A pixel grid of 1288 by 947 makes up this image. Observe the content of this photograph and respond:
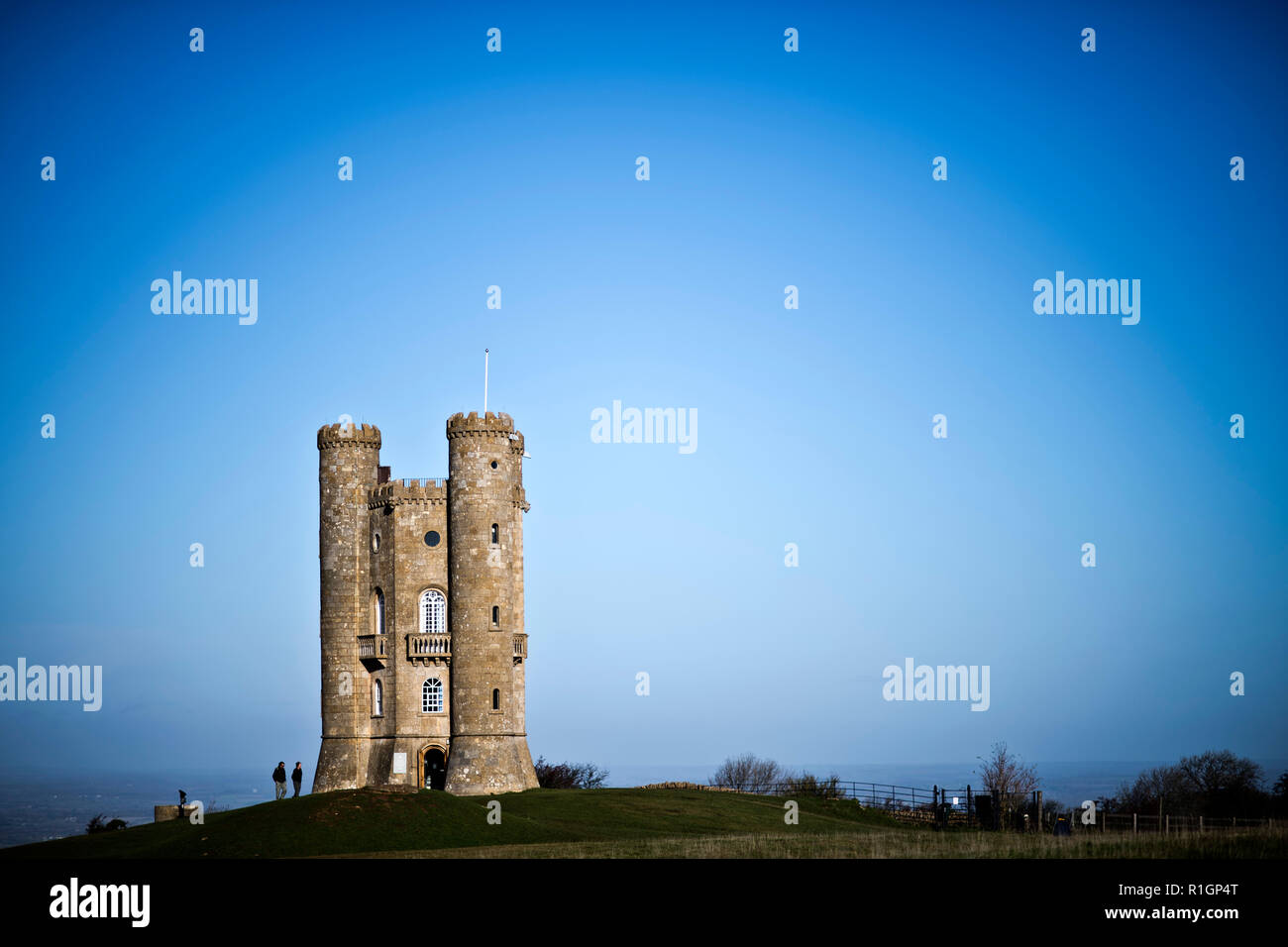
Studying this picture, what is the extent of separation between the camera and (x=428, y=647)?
6862cm

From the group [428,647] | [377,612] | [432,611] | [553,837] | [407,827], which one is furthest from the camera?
[377,612]

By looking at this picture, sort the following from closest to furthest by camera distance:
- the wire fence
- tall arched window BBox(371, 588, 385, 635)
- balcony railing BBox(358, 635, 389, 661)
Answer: the wire fence, balcony railing BBox(358, 635, 389, 661), tall arched window BBox(371, 588, 385, 635)

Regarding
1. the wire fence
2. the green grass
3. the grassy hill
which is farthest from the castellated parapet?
the wire fence

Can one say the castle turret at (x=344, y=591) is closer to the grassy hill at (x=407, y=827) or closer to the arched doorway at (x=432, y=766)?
the arched doorway at (x=432, y=766)

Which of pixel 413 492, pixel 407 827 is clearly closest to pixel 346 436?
pixel 413 492

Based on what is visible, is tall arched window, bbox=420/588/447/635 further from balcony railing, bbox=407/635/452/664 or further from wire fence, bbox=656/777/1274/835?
wire fence, bbox=656/777/1274/835

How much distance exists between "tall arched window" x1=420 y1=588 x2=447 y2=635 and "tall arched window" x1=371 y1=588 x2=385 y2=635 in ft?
8.12

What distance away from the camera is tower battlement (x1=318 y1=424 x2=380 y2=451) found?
7238 cm

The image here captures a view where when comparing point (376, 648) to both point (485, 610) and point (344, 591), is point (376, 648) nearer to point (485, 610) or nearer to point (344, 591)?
point (344, 591)

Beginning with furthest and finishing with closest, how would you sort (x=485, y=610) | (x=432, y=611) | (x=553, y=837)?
(x=432, y=611) < (x=485, y=610) < (x=553, y=837)

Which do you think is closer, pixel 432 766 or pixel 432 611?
pixel 432 766

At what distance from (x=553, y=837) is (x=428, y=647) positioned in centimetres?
2124

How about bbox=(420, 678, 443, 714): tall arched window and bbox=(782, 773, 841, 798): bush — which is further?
bbox=(782, 773, 841, 798): bush
